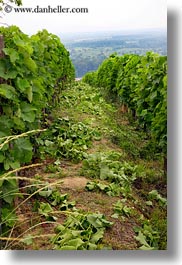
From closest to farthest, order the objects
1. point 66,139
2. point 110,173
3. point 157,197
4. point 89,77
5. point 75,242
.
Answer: point 75,242
point 157,197
point 110,173
point 66,139
point 89,77

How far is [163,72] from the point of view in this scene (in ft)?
10.8

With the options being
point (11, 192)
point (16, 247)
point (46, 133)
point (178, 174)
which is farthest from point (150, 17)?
point (46, 133)

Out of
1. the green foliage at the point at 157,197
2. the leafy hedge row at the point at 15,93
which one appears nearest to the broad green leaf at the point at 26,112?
the leafy hedge row at the point at 15,93

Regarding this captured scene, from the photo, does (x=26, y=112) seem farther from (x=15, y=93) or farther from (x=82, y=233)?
(x=82, y=233)

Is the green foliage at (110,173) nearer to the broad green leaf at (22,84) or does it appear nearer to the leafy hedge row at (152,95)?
the leafy hedge row at (152,95)

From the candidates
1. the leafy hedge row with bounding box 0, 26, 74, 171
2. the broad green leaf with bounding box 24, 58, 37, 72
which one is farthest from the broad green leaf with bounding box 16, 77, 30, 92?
the broad green leaf with bounding box 24, 58, 37, 72

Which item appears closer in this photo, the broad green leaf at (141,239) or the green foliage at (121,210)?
the broad green leaf at (141,239)

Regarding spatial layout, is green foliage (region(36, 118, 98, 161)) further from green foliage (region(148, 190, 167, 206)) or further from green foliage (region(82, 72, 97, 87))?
green foliage (region(148, 190, 167, 206))

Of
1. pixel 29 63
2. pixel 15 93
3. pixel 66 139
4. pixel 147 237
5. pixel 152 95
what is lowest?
pixel 147 237

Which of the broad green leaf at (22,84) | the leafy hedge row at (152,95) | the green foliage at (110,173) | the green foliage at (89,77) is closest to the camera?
the broad green leaf at (22,84)

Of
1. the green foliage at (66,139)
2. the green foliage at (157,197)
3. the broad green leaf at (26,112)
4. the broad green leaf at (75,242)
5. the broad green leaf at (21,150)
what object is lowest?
the broad green leaf at (75,242)

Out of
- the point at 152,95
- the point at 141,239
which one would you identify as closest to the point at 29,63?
the point at 141,239

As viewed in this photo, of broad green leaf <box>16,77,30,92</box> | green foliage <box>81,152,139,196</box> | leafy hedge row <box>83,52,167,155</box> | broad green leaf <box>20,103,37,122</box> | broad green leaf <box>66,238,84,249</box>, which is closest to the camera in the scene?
broad green leaf <box>66,238,84,249</box>

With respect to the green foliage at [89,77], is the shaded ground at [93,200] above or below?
below
